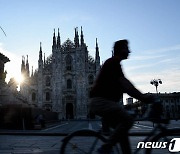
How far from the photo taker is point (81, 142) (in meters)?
3.52

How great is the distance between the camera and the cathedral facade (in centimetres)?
5647

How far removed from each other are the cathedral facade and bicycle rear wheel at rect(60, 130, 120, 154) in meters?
51.6

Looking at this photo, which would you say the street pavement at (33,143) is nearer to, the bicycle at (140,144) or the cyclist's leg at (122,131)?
the bicycle at (140,144)

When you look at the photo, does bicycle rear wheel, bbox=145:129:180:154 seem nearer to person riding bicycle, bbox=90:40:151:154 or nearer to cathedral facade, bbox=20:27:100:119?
person riding bicycle, bbox=90:40:151:154

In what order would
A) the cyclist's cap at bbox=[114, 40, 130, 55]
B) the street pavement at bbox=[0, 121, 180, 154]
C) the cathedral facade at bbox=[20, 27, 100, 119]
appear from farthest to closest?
the cathedral facade at bbox=[20, 27, 100, 119] → the street pavement at bbox=[0, 121, 180, 154] → the cyclist's cap at bbox=[114, 40, 130, 55]

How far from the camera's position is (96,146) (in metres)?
3.46

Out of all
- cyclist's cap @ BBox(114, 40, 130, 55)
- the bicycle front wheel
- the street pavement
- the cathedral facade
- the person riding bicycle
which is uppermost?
the cathedral facade

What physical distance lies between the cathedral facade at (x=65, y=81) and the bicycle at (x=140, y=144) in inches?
2034

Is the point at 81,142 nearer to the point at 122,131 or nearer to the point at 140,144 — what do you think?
the point at 122,131

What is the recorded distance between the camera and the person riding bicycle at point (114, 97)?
3236mm

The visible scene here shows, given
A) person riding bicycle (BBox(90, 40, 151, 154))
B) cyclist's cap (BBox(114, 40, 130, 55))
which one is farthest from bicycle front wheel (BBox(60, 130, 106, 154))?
cyclist's cap (BBox(114, 40, 130, 55))

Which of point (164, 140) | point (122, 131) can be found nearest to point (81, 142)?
point (122, 131)

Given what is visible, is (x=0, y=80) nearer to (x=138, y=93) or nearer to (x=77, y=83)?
(x=138, y=93)

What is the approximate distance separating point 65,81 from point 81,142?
2150 inches
